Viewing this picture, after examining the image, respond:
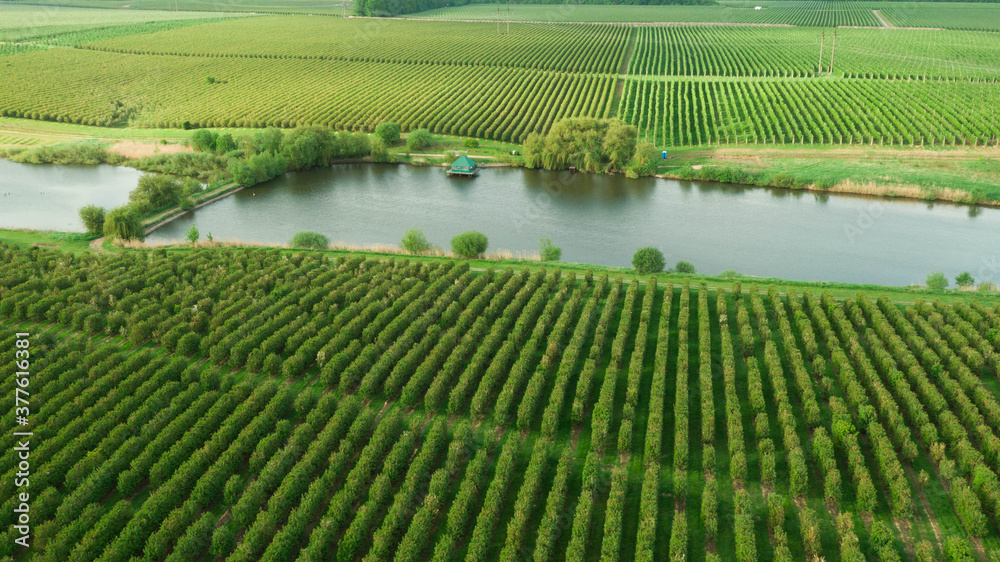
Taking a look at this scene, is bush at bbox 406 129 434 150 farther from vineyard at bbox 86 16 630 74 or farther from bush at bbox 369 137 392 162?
vineyard at bbox 86 16 630 74

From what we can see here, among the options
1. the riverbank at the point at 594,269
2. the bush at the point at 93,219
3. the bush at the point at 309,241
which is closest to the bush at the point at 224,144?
the bush at the point at 93,219

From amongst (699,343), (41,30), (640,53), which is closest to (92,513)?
(699,343)

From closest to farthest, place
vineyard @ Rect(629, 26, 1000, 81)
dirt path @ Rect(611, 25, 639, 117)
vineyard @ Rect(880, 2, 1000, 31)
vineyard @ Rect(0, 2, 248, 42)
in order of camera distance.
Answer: dirt path @ Rect(611, 25, 639, 117)
vineyard @ Rect(629, 26, 1000, 81)
vineyard @ Rect(880, 2, 1000, 31)
vineyard @ Rect(0, 2, 248, 42)

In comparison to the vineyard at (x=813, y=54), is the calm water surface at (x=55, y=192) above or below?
below

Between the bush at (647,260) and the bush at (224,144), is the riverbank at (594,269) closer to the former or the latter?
the bush at (647,260)

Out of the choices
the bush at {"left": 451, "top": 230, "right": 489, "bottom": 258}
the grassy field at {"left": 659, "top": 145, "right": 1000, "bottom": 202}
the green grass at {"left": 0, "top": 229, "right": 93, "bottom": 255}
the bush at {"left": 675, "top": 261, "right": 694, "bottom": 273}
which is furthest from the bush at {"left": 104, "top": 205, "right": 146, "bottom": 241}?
the grassy field at {"left": 659, "top": 145, "right": 1000, "bottom": 202}

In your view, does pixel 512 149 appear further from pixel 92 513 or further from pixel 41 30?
pixel 41 30
